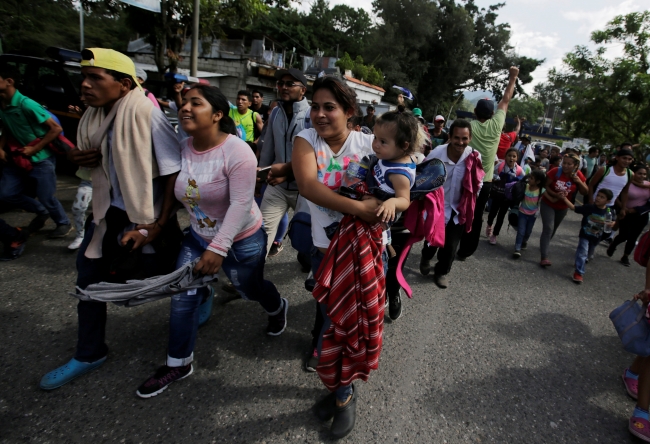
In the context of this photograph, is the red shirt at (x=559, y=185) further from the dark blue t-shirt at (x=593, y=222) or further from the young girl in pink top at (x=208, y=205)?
the young girl in pink top at (x=208, y=205)

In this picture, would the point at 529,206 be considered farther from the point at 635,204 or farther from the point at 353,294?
the point at 353,294

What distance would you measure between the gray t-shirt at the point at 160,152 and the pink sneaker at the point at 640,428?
328cm

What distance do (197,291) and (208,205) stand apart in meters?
0.51

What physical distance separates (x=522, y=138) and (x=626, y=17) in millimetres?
9396

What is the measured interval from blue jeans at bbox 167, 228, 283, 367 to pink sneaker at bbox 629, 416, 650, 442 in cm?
258

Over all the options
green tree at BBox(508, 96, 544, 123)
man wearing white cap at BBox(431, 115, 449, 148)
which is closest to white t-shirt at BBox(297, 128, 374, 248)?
man wearing white cap at BBox(431, 115, 449, 148)

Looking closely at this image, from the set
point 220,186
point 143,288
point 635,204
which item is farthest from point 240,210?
point 635,204

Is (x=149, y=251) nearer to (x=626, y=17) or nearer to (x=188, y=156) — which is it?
(x=188, y=156)

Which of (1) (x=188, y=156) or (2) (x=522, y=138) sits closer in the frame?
(1) (x=188, y=156)

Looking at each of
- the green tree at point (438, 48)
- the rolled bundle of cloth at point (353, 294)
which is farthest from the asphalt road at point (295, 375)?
the green tree at point (438, 48)

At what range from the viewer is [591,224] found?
194 inches

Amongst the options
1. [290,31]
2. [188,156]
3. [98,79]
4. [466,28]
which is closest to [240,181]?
[188,156]

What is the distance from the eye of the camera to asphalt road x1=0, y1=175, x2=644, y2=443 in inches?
78.9

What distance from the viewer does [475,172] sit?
3686 mm
